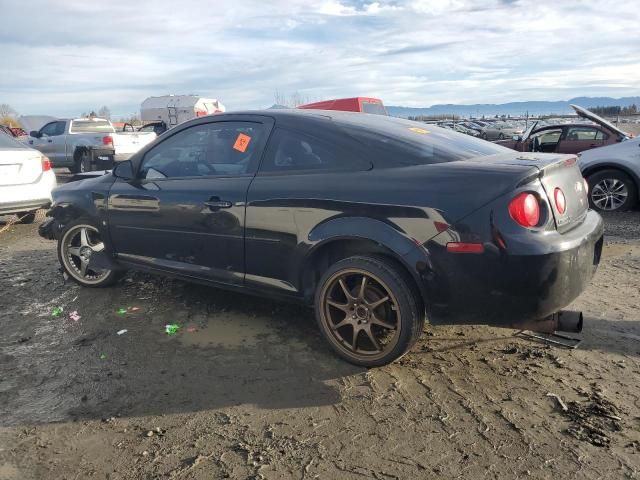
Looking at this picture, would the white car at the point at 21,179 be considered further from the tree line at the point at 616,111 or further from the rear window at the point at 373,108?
the tree line at the point at 616,111

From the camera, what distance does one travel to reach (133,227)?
14.1ft

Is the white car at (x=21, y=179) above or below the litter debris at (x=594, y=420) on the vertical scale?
above

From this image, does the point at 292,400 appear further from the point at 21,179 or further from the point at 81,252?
the point at 21,179

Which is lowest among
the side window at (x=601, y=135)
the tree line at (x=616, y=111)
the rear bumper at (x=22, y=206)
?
the rear bumper at (x=22, y=206)

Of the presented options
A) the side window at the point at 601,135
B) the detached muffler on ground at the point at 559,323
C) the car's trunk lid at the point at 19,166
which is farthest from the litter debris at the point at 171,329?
the side window at the point at 601,135

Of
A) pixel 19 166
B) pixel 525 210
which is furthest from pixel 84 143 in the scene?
pixel 525 210

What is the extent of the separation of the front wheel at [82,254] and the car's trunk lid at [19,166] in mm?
2950

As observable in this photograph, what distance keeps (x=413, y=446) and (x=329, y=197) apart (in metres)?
1.51

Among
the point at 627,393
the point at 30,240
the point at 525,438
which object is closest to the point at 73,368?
the point at 525,438

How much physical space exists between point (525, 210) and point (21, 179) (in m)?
6.96

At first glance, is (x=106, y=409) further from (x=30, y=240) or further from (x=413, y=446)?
(x=30, y=240)

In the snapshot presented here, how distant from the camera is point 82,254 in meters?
4.93

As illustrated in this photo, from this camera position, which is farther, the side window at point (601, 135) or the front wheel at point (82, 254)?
the side window at point (601, 135)

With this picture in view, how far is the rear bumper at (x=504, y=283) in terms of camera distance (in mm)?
2803
